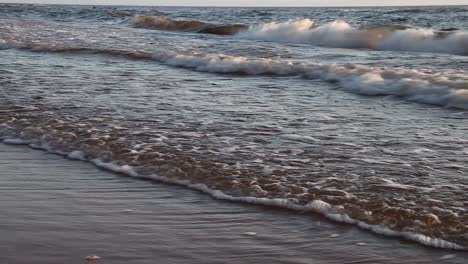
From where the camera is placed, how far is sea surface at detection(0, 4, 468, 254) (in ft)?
12.8

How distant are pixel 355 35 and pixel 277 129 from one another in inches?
504

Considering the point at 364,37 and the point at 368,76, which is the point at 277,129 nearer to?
the point at 368,76

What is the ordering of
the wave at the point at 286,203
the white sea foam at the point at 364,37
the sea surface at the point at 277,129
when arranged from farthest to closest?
the white sea foam at the point at 364,37 → the sea surface at the point at 277,129 → the wave at the point at 286,203

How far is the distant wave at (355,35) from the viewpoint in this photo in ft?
49.9

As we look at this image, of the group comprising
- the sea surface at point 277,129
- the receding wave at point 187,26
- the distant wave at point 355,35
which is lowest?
the receding wave at point 187,26

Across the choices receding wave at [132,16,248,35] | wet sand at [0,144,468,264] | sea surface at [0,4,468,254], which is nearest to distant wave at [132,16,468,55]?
receding wave at [132,16,248,35]

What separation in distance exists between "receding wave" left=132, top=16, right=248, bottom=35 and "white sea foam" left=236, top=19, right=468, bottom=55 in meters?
0.76

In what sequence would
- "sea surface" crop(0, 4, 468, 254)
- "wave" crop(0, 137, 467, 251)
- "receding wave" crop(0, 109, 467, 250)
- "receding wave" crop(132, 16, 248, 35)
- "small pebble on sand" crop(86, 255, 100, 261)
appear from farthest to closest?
1. "receding wave" crop(132, 16, 248, 35)
2. "sea surface" crop(0, 4, 468, 254)
3. "receding wave" crop(0, 109, 467, 250)
4. "wave" crop(0, 137, 467, 251)
5. "small pebble on sand" crop(86, 255, 100, 261)

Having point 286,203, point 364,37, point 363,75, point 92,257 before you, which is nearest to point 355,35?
→ point 364,37

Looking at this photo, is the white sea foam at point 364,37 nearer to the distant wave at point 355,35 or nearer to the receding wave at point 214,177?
the distant wave at point 355,35

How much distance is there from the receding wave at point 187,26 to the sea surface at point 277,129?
11.1m

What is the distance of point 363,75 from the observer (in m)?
8.91

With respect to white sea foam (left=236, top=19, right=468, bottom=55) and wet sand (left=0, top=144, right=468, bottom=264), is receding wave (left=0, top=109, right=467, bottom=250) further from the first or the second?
white sea foam (left=236, top=19, right=468, bottom=55)

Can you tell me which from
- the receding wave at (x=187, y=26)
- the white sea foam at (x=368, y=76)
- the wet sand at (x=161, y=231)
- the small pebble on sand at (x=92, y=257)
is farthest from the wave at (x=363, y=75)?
the receding wave at (x=187, y=26)
